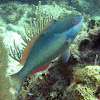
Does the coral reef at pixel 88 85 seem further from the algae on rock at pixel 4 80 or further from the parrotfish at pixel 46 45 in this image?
the algae on rock at pixel 4 80

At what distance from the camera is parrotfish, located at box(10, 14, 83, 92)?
3.42 feet

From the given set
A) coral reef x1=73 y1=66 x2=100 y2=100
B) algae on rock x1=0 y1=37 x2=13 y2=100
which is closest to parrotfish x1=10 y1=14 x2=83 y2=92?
coral reef x1=73 y1=66 x2=100 y2=100

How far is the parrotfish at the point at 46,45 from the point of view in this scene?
1.04 m

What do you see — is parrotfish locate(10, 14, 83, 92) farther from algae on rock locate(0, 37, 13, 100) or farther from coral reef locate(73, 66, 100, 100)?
algae on rock locate(0, 37, 13, 100)

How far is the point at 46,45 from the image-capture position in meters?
1.06

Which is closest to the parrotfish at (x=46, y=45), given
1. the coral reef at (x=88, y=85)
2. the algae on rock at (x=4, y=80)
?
the coral reef at (x=88, y=85)

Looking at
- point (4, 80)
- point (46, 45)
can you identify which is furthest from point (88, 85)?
point (4, 80)

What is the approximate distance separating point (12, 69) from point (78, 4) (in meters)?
10.2

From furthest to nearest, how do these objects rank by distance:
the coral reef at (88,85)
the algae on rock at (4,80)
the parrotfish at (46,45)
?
1. the algae on rock at (4,80)
2. the coral reef at (88,85)
3. the parrotfish at (46,45)

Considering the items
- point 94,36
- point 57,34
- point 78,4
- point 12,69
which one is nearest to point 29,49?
point 57,34

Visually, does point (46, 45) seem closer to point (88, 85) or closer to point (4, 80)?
point (88, 85)

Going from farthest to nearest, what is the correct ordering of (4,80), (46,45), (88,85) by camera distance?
(4,80) → (88,85) → (46,45)

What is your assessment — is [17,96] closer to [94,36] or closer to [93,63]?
[93,63]

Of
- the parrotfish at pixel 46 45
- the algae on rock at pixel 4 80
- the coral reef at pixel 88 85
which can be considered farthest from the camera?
the algae on rock at pixel 4 80
